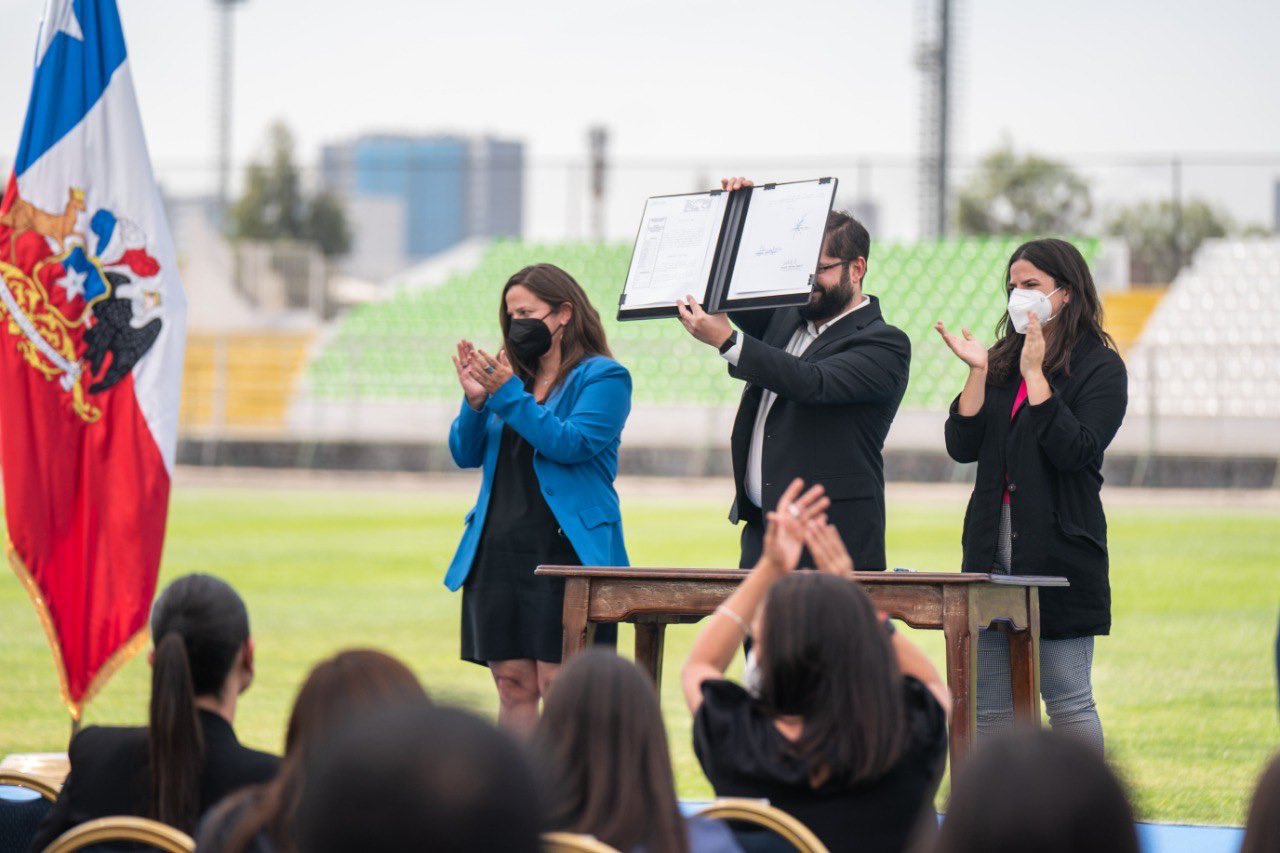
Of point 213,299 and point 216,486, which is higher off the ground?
point 213,299

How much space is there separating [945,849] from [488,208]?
62442 mm

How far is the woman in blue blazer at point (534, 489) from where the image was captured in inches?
219

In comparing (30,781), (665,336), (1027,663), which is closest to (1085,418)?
(1027,663)

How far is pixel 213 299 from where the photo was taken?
41.6 meters

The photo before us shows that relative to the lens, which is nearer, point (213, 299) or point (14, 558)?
point (14, 558)

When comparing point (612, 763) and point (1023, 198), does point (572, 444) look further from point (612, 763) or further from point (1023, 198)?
point (1023, 198)

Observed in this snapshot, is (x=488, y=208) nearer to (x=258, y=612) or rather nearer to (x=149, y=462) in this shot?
(x=258, y=612)

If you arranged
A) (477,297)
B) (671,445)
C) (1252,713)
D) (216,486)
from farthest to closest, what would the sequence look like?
(477,297), (671,445), (216,486), (1252,713)

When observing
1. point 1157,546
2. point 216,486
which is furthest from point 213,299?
point 1157,546

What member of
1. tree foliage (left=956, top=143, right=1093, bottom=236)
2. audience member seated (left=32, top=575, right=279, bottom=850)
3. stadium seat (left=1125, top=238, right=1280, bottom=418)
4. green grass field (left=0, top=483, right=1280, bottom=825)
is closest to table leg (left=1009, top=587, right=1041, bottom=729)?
green grass field (left=0, top=483, right=1280, bottom=825)

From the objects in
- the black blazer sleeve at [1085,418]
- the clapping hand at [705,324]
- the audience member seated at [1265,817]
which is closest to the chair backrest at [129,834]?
the audience member seated at [1265,817]

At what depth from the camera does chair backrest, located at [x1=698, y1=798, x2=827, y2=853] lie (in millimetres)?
2922

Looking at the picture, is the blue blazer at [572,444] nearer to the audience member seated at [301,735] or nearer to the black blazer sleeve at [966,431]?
the black blazer sleeve at [966,431]

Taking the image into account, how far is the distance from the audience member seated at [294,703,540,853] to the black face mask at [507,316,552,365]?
409cm
